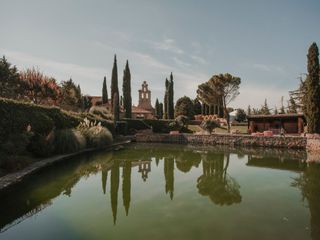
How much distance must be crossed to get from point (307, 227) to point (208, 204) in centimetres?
240

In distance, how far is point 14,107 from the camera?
1350 centimetres

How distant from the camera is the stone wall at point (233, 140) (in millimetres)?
23359

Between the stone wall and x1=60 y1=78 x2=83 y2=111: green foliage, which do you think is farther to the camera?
x1=60 y1=78 x2=83 y2=111: green foliage

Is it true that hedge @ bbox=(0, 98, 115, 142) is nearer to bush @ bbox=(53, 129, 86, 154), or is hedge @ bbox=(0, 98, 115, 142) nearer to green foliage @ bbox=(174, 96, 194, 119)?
bush @ bbox=(53, 129, 86, 154)

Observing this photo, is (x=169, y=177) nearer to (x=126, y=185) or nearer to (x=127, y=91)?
(x=126, y=185)

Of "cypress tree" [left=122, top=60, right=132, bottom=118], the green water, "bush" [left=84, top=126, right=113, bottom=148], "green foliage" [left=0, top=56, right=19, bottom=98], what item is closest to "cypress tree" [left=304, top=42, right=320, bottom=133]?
the green water

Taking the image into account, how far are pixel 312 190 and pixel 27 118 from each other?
43.6 ft

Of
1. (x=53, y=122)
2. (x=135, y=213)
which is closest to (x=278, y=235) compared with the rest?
(x=135, y=213)

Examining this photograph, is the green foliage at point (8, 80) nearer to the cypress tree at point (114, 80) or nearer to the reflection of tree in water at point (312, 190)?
the cypress tree at point (114, 80)

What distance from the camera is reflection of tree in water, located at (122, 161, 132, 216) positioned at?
7457 mm

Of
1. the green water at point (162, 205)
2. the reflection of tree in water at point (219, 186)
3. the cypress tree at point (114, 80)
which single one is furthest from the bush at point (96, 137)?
the cypress tree at point (114, 80)

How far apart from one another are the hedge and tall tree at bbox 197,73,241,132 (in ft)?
86.2

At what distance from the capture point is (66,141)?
16.1 meters

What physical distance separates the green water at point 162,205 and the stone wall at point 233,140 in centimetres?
1194
